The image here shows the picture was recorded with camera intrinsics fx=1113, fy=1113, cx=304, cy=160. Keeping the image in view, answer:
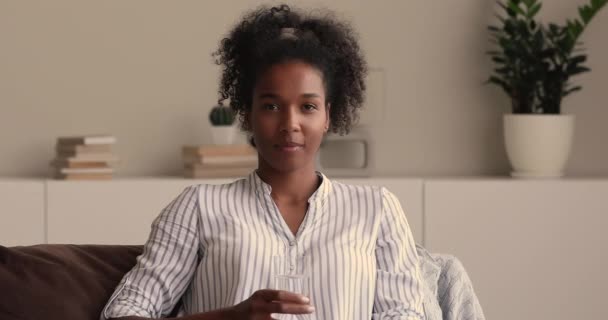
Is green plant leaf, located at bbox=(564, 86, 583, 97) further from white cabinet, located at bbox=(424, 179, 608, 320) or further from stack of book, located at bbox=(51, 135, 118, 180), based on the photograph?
stack of book, located at bbox=(51, 135, 118, 180)

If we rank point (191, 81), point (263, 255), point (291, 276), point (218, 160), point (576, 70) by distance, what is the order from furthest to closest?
point (191, 81), point (576, 70), point (218, 160), point (263, 255), point (291, 276)

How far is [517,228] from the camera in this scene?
14.1 feet

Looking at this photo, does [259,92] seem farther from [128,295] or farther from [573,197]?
[573,197]

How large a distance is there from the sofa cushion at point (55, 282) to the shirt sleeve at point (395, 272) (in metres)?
0.53

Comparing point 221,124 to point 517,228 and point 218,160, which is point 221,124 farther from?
point 517,228

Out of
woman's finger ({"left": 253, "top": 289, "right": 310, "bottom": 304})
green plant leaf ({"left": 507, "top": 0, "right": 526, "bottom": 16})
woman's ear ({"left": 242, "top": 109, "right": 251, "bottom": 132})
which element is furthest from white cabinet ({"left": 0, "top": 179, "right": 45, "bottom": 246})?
woman's finger ({"left": 253, "top": 289, "right": 310, "bottom": 304})

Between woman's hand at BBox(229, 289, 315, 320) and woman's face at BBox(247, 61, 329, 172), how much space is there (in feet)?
1.25

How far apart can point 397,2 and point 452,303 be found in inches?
94.9

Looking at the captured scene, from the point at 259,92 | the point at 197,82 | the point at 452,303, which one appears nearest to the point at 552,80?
the point at 197,82

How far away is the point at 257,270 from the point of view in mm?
2064

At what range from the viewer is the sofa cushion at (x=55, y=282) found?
2055 mm

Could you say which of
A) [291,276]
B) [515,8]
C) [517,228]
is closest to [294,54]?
[291,276]

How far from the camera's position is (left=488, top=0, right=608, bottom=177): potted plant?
4.40m

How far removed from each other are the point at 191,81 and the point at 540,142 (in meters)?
1.42
